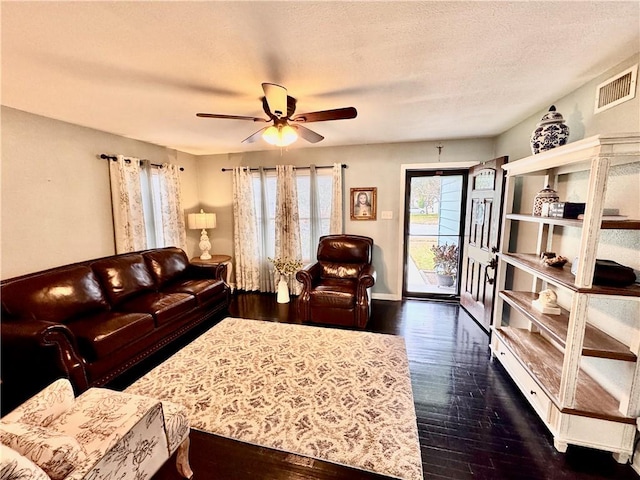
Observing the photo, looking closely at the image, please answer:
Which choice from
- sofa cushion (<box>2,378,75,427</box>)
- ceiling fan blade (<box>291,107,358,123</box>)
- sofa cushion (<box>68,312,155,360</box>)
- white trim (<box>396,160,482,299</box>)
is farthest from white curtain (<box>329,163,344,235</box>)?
sofa cushion (<box>2,378,75,427</box>)

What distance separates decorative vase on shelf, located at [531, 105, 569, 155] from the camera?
6.54 ft

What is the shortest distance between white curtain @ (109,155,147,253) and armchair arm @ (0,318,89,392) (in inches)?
68.0

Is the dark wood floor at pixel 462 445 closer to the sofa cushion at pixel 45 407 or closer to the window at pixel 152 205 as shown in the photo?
the sofa cushion at pixel 45 407

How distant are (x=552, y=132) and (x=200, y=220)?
4636 mm

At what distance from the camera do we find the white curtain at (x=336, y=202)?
14.1 feet

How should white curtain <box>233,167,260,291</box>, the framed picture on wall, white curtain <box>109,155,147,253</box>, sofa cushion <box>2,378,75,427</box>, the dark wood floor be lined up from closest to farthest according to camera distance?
sofa cushion <box>2,378,75,427</box> → the dark wood floor → white curtain <box>109,155,147,253</box> → the framed picture on wall → white curtain <box>233,167,260,291</box>

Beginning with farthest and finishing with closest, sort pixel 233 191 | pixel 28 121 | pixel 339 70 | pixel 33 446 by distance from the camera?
pixel 233 191
pixel 28 121
pixel 339 70
pixel 33 446

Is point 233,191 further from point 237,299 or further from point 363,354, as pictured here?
point 363,354

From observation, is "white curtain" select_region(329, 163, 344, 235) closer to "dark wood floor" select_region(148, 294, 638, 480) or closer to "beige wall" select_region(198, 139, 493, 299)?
"beige wall" select_region(198, 139, 493, 299)

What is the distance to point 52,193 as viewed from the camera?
2.88 m

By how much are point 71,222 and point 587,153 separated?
467 centimetres

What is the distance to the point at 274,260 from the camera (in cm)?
463

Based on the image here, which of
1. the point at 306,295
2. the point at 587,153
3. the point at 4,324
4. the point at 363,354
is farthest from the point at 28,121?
the point at 587,153

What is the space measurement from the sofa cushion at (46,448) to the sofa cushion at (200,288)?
228cm
